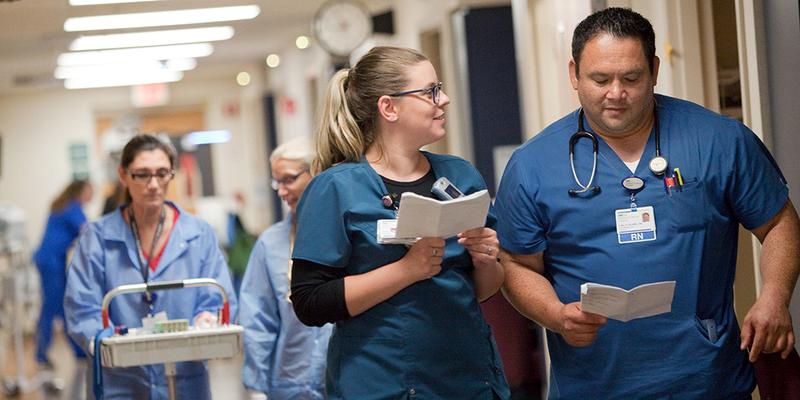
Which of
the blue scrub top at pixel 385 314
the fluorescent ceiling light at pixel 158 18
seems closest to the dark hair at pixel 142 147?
the blue scrub top at pixel 385 314

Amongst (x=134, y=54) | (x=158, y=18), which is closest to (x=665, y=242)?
(x=158, y=18)

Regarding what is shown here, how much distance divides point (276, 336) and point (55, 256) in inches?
212

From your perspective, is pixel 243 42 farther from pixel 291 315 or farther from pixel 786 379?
pixel 786 379

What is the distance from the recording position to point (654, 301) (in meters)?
2.39

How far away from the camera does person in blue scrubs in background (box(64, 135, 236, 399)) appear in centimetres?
383

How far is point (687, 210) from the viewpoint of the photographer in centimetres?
258

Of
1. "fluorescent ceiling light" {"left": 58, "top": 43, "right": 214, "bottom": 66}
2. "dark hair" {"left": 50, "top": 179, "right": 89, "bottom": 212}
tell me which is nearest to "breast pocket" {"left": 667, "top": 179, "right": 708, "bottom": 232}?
"dark hair" {"left": 50, "top": 179, "right": 89, "bottom": 212}

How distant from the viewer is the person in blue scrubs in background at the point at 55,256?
8.77 metres

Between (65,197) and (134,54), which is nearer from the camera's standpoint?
(65,197)

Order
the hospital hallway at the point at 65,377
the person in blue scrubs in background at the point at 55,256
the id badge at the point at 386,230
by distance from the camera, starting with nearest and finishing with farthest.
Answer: the id badge at the point at 386,230
the hospital hallway at the point at 65,377
the person in blue scrubs in background at the point at 55,256

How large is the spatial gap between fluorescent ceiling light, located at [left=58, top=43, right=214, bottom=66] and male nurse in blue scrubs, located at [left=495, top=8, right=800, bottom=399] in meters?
12.3

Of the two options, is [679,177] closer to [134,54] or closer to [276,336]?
[276,336]

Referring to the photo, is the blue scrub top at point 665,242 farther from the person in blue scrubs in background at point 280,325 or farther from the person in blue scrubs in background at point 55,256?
the person in blue scrubs in background at point 55,256

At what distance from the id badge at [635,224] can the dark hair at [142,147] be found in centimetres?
194
